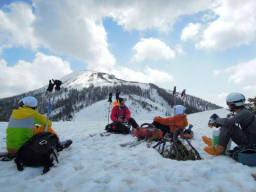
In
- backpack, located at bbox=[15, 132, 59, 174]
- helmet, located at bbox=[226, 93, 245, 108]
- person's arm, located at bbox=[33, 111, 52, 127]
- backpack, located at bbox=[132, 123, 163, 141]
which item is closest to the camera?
backpack, located at bbox=[15, 132, 59, 174]

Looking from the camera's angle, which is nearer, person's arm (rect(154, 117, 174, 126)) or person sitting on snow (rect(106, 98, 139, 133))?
person's arm (rect(154, 117, 174, 126))

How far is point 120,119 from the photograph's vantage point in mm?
9695

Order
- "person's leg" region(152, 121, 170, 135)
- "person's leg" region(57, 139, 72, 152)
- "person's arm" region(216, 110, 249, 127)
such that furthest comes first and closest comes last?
"person's leg" region(152, 121, 170, 135) < "person's leg" region(57, 139, 72, 152) < "person's arm" region(216, 110, 249, 127)

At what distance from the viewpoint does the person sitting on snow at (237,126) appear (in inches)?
169

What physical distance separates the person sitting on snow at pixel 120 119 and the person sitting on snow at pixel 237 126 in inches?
202

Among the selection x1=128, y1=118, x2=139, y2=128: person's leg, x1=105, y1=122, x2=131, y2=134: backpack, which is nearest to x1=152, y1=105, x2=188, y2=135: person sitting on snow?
x1=128, y1=118, x2=139, y2=128: person's leg

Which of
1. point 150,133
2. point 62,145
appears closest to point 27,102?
point 62,145

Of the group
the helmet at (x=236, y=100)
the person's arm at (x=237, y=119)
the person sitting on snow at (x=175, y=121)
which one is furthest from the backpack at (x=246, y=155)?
the person sitting on snow at (x=175, y=121)

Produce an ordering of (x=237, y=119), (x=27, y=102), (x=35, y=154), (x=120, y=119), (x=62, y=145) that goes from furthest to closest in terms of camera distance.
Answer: (x=120, y=119) < (x=62, y=145) < (x=27, y=102) < (x=237, y=119) < (x=35, y=154)

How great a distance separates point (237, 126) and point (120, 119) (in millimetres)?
6406

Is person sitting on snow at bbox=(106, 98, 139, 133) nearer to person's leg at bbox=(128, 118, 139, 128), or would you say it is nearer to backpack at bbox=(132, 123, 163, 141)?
person's leg at bbox=(128, 118, 139, 128)

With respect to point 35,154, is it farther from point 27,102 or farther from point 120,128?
point 120,128

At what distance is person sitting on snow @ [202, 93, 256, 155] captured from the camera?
4.30 m

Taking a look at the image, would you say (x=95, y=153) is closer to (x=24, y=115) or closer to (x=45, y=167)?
(x=45, y=167)
